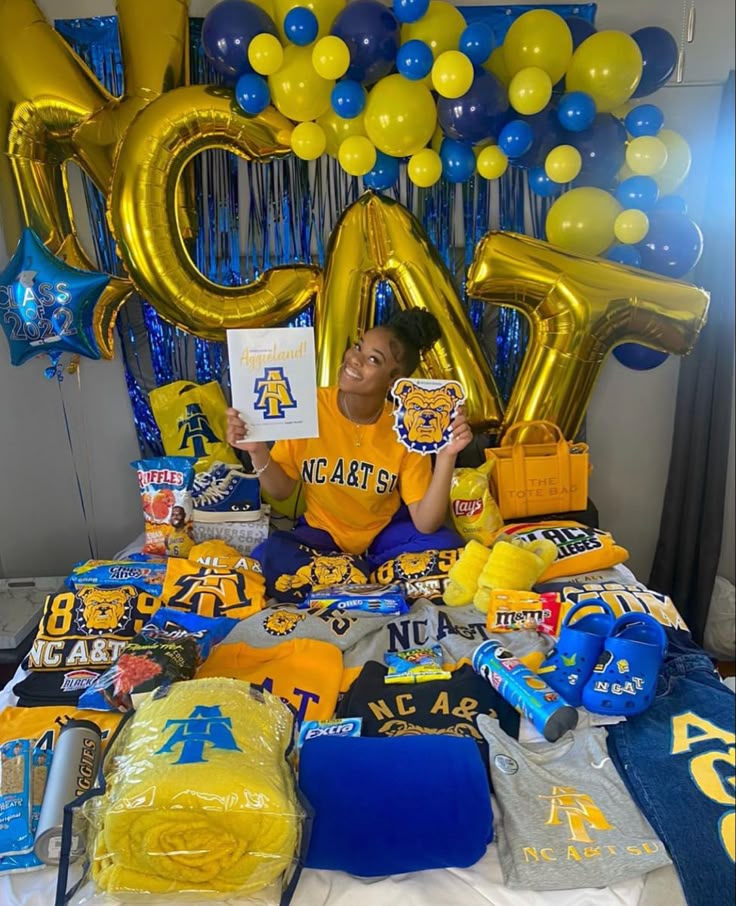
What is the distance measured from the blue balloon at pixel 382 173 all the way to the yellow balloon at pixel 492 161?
263 millimetres

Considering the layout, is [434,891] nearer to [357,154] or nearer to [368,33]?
[357,154]

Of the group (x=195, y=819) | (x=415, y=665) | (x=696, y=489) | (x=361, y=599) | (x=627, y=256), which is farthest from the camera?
(x=696, y=489)

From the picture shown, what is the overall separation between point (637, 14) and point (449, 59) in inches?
24.8

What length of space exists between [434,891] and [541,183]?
1.93 metres

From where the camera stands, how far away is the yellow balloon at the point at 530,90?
188 cm

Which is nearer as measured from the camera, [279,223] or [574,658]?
[574,658]

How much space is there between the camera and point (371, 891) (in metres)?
0.98

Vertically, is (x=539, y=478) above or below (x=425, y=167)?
below

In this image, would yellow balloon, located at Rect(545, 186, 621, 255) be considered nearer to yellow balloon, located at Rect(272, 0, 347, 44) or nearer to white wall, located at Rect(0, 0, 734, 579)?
white wall, located at Rect(0, 0, 734, 579)

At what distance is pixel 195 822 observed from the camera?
2.91 feet

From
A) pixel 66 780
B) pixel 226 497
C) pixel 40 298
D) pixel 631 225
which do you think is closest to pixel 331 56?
pixel 631 225

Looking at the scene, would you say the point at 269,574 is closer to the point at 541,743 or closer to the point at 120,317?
the point at 541,743

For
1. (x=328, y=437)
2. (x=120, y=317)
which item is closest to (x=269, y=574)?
(x=328, y=437)

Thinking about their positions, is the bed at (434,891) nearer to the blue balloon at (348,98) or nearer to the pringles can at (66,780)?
the pringles can at (66,780)
